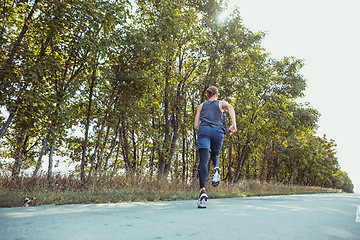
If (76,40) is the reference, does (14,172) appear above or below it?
below

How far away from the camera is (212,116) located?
16.4ft

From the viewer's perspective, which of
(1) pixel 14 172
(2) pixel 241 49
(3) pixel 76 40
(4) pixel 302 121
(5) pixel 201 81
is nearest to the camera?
(1) pixel 14 172

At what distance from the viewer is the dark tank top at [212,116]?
499 centimetres

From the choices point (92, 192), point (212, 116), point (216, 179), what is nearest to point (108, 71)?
point (92, 192)

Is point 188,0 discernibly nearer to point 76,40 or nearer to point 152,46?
point 152,46

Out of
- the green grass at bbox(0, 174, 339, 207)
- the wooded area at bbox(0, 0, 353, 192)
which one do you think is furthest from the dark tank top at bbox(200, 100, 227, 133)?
the wooded area at bbox(0, 0, 353, 192)

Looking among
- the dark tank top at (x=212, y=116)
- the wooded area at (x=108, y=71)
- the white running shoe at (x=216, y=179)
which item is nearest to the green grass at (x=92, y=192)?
the wooded area at (x=108, y=71)

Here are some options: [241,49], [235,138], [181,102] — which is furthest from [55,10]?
[235,138]

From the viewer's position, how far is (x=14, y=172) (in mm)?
6180

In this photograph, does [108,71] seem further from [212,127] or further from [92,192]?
[212,127]

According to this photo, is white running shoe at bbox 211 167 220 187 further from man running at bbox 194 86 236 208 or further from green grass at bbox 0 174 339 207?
green grass at bbox 0 174 339 207

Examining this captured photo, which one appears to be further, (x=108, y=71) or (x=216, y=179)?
(x=108, y=71)

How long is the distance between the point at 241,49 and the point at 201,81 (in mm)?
3426

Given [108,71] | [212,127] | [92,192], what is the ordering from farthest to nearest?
[108,71] → [92,192] → [212,127]
